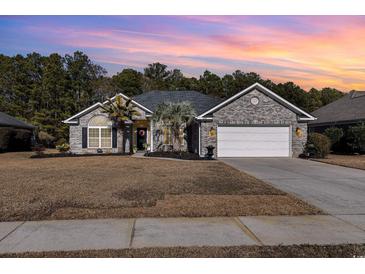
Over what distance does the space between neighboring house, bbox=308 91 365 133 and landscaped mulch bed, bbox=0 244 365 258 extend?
2366cm

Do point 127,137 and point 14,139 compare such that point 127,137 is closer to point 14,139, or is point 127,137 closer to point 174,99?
point 174,99

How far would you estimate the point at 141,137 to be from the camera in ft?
101

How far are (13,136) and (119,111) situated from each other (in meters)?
10.5

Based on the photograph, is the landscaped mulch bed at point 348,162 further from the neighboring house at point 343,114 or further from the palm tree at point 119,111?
the palm tree at point 119,111

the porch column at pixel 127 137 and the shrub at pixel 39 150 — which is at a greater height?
the porch column at pixel 127 137

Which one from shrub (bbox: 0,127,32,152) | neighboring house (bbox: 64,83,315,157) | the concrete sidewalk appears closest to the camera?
the concrete sidewalk

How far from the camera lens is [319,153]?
76.6 ft

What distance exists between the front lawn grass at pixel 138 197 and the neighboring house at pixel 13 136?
58.5 feet

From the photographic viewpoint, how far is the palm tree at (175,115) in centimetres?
2492

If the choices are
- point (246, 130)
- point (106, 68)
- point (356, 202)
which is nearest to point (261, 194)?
point (356, 202)

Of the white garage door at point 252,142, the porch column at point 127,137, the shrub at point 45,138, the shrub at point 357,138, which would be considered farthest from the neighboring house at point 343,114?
the shrub at point 45,138

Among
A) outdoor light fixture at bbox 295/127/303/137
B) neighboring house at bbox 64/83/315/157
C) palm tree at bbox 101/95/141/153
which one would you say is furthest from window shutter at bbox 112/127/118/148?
outdoor light fixture at bbox 295/127/303/137

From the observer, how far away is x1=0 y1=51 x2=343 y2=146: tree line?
42.9 meters

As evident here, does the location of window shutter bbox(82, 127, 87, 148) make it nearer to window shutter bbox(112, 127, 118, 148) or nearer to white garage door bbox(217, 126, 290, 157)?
window shutter bbox(112, 127, 118, 148)
